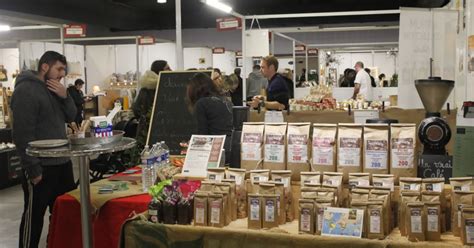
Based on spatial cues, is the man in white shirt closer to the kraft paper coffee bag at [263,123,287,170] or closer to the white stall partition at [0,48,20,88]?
the white stall partition at [0,48,20,88]

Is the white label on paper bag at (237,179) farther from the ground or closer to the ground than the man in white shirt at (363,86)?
closer to the ground

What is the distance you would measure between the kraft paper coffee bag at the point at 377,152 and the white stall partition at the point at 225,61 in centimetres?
1243

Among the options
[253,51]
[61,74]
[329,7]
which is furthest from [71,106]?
[329,7]

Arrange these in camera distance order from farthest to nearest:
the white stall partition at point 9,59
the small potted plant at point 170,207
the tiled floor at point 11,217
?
1. the white stall partition at point 9,59
2. the tiled floor at point 11,217
3. the small potted plant at point 170,207

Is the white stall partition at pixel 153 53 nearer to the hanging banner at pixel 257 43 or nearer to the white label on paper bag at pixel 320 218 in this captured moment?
the hanging banner at pixel 257 43

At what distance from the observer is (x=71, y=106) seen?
389cm

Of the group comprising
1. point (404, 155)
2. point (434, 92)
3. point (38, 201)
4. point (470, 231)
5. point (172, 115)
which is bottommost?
point (38, 201)

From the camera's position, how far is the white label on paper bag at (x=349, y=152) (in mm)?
2473

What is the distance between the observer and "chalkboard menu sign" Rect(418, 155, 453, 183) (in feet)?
8.07

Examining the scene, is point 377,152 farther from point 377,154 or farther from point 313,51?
point 313,51

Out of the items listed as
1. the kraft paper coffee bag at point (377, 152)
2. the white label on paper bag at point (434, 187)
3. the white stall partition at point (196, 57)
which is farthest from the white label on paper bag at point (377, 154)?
the white stall partition at point (196, 57)

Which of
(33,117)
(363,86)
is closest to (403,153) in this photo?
(33,117)

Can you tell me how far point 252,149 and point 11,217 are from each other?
4.02 meters

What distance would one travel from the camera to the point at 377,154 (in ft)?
8.00
